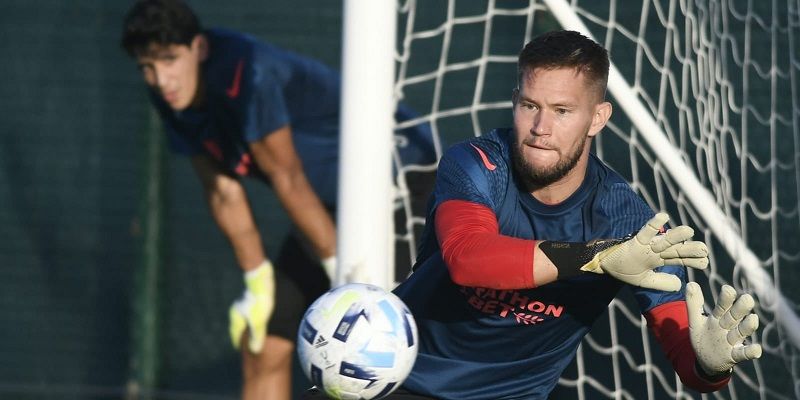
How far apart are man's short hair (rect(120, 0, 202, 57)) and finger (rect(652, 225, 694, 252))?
2.83 meters

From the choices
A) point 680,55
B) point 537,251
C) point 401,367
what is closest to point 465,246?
point 537,251

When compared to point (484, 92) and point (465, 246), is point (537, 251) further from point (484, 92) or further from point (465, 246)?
point (484, 92)

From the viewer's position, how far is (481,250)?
2.72 meters

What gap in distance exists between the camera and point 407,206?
467cm

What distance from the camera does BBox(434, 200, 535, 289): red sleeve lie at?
2.68 m

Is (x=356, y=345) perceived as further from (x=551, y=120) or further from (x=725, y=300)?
(x=725, y=300)

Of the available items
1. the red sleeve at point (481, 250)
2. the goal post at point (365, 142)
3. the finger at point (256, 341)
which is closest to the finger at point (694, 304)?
the red sleeve at point (481, 250)

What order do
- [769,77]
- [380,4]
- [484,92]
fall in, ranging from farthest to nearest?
[484,92]
[769,77]
[380,4]

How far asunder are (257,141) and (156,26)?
60 centimetres

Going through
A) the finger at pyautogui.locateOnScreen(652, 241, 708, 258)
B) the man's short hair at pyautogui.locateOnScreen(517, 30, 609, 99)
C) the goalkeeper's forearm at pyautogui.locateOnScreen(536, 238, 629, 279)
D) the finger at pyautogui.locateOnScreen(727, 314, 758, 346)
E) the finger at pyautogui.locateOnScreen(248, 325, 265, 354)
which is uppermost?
the man's short hair at pyautogui.locateOnScreen(517, 30, 609, 99)

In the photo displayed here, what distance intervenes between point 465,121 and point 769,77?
1649 millimetres

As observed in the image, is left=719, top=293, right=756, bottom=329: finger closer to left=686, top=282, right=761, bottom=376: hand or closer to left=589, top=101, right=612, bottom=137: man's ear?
left=686, top=282, right=761, bottom=376: hand

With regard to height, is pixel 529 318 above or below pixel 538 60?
below

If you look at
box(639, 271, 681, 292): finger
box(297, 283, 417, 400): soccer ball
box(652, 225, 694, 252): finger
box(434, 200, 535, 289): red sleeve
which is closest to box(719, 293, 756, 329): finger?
box(639, 271, 681, 292): finger
